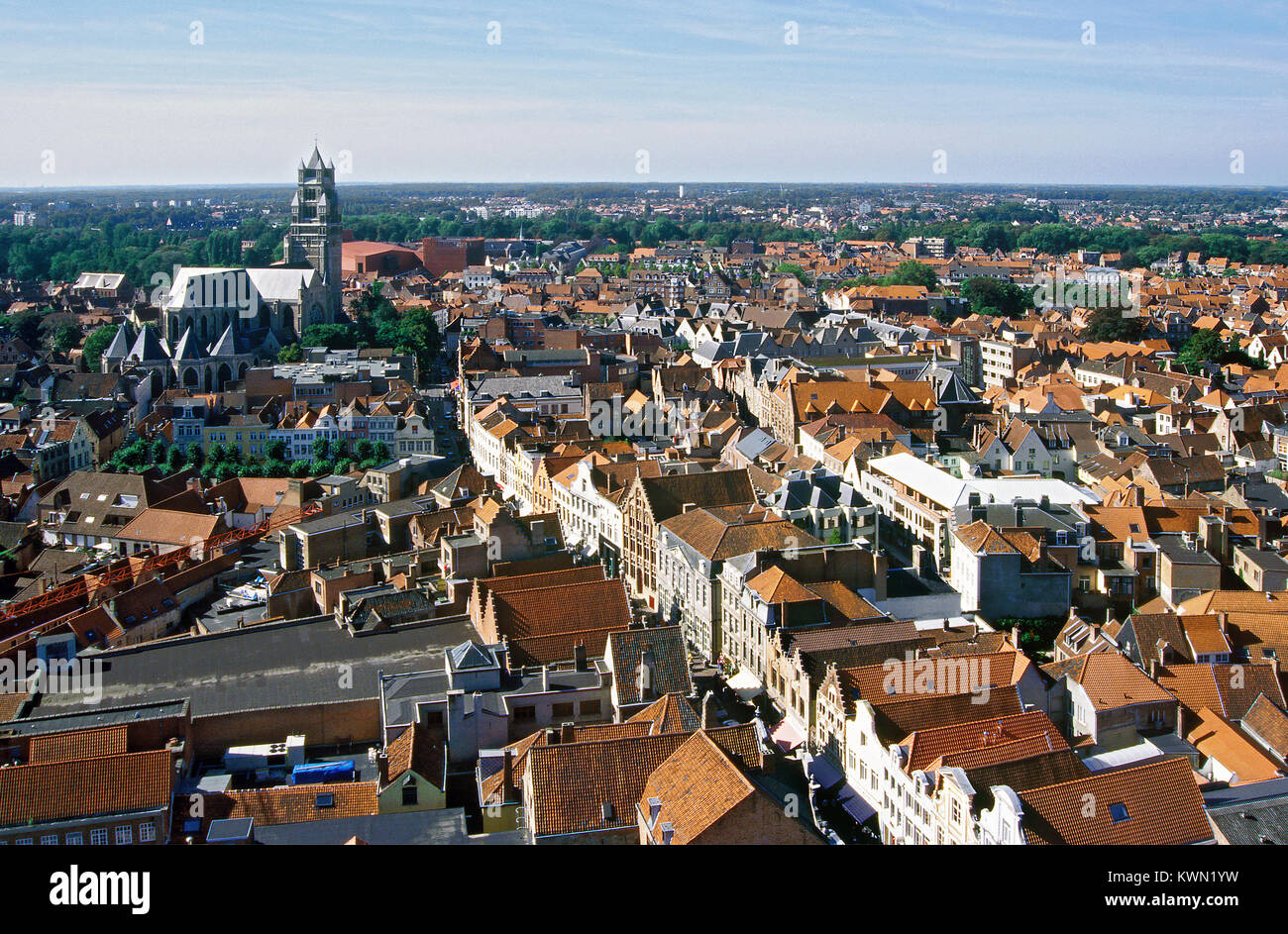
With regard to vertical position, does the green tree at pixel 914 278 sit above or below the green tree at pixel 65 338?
above

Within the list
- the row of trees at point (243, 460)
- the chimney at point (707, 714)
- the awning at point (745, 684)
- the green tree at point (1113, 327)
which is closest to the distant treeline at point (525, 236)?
the green tree at point (1113, 327)

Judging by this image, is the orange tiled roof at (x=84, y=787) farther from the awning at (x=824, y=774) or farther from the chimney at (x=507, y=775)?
the awning at (x=824, y=774)

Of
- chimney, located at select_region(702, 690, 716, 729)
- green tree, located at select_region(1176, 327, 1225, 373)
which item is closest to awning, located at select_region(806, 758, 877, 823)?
chimney, located at select_region(702, 690, 716, 729)

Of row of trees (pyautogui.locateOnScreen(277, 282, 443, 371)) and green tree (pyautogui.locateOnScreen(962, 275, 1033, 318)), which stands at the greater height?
green tree (pyautogui.locateOnScreen(962, 275, 1033, 318))

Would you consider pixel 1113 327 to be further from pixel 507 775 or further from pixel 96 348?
pixel 507 775

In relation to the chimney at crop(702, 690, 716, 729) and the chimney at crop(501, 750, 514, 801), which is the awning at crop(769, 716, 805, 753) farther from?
the chimney at crop(501, 750, 514, 801)

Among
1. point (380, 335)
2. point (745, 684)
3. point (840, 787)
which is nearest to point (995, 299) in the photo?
point (380, 335)
